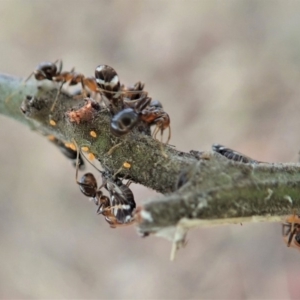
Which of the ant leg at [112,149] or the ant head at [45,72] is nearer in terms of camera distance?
the ant leg at [112,149]

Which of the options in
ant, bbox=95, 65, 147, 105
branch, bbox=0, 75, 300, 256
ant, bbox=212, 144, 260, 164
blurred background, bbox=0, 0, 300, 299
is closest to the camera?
branch, bbox=0, 75, 300, 256

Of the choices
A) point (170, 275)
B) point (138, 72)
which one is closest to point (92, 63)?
point (138, 72)

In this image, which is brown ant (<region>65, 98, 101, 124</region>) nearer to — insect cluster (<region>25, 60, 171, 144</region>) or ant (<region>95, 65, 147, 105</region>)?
insect cluster (<region>25, 60, 171, 144</region>)

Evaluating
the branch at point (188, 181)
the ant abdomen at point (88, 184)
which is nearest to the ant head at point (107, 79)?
the branch at point (188, 181)

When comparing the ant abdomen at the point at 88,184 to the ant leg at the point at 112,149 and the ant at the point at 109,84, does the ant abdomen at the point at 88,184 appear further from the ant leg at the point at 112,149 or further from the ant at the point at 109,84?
the ant leg at the point at 112,149

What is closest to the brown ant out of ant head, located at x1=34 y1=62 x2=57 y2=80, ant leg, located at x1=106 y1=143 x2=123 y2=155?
ant leg, located at x1=106 y1=143 x2=123 y2=155

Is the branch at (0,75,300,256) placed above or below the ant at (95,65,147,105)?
below
